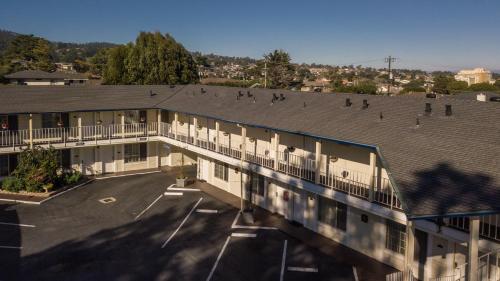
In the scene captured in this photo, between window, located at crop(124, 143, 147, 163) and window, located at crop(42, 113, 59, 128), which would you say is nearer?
window, located at crop(42, 113, 59, 128)

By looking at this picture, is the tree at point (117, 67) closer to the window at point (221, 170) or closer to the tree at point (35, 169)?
the tree at point (35, 169)

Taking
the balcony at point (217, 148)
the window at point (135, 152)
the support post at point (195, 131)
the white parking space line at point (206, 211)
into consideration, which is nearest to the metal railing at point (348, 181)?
the balcony at point (217, 148)

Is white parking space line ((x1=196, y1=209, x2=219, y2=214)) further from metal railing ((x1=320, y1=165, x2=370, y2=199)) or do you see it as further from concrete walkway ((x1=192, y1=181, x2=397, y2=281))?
metal railing ((x1=320, y1=165, x2=370, y2=199))

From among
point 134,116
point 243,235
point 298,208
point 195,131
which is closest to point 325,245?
point 298,208

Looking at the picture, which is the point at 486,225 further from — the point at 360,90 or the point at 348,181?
the point at 360,90

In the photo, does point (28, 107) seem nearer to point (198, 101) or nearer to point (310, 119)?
point (198, 101)

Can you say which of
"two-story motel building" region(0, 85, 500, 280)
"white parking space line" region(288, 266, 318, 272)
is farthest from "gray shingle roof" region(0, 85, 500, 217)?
"white parking space line" region(288, 266, 318, 272)

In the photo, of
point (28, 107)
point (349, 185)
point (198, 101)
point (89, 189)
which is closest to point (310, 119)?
point (349, 185)
